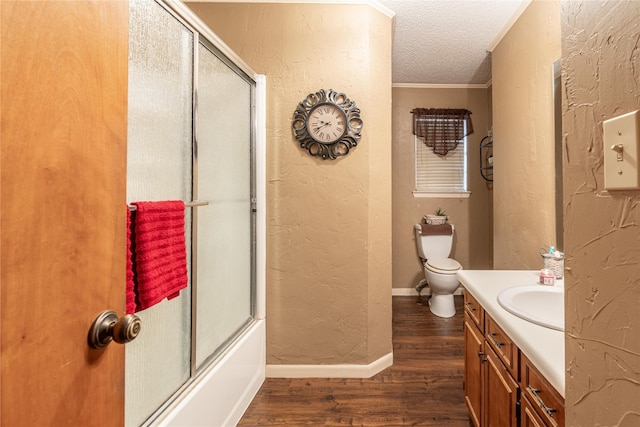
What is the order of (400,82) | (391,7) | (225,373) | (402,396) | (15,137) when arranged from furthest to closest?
(400,82) → (391,7) → (402,396) → (225,373) → (15,137)

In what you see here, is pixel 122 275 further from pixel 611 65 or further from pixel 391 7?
pixel 391 7

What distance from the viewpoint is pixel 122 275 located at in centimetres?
60

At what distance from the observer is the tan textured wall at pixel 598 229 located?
41cm

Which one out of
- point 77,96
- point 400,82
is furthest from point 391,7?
point 77,96

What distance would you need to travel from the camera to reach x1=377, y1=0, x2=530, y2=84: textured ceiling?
6.79 feet

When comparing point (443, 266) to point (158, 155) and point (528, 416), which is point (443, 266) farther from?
point (158, 155)

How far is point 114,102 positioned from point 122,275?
339 mm

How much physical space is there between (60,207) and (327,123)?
5.32ft

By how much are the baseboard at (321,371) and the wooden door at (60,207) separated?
1.51 meters

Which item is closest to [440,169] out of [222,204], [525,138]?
[525,138]

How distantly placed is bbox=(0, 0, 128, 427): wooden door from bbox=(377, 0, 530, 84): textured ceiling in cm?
209

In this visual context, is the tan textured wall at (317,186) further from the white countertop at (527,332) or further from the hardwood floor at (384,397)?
the white countertop at (527,332)

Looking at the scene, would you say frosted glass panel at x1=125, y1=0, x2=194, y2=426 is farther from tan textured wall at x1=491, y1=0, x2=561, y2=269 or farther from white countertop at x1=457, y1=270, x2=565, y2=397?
tan textured wall at x1=491, y1=0, x2=561, y2=269

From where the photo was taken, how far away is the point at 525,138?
1.93 m
